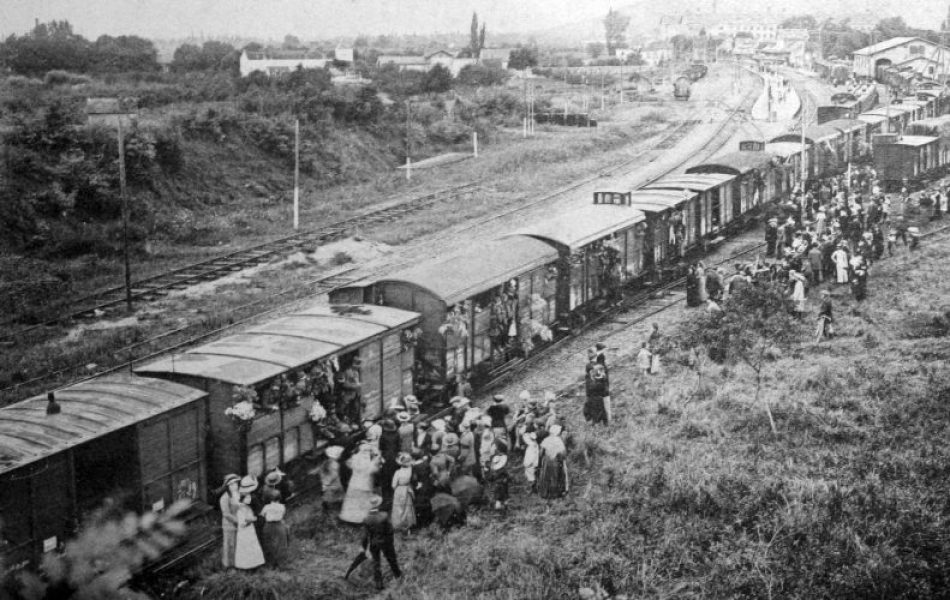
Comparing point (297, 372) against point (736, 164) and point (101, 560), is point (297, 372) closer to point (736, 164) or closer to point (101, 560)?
point (101, 560)

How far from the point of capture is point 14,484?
9.55 m

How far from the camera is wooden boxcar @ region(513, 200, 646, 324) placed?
66.2ft

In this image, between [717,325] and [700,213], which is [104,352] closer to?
[717,325]

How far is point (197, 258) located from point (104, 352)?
26.8 ft

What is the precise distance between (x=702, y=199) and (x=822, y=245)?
4.50m

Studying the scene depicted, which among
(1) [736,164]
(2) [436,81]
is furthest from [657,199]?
(2) [436,81]

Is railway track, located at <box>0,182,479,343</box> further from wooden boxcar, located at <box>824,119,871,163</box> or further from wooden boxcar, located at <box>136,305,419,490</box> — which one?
wooden boxcar, located at <box>824,119,871,163</box>

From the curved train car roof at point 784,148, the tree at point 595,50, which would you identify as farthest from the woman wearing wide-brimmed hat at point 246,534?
the tree at point 595,50

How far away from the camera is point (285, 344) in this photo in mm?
13242

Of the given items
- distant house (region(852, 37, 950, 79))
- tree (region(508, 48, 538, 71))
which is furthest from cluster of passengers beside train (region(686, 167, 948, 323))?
tree (region(508, 48, 538, 71))

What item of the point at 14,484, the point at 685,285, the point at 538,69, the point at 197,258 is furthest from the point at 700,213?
the point at 538,69

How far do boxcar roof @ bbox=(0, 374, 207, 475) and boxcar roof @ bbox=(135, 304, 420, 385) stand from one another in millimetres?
517

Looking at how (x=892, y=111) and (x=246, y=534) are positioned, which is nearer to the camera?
(x=246, y=534)

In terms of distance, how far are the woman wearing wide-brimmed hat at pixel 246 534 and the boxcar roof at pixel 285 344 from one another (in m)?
1.65
